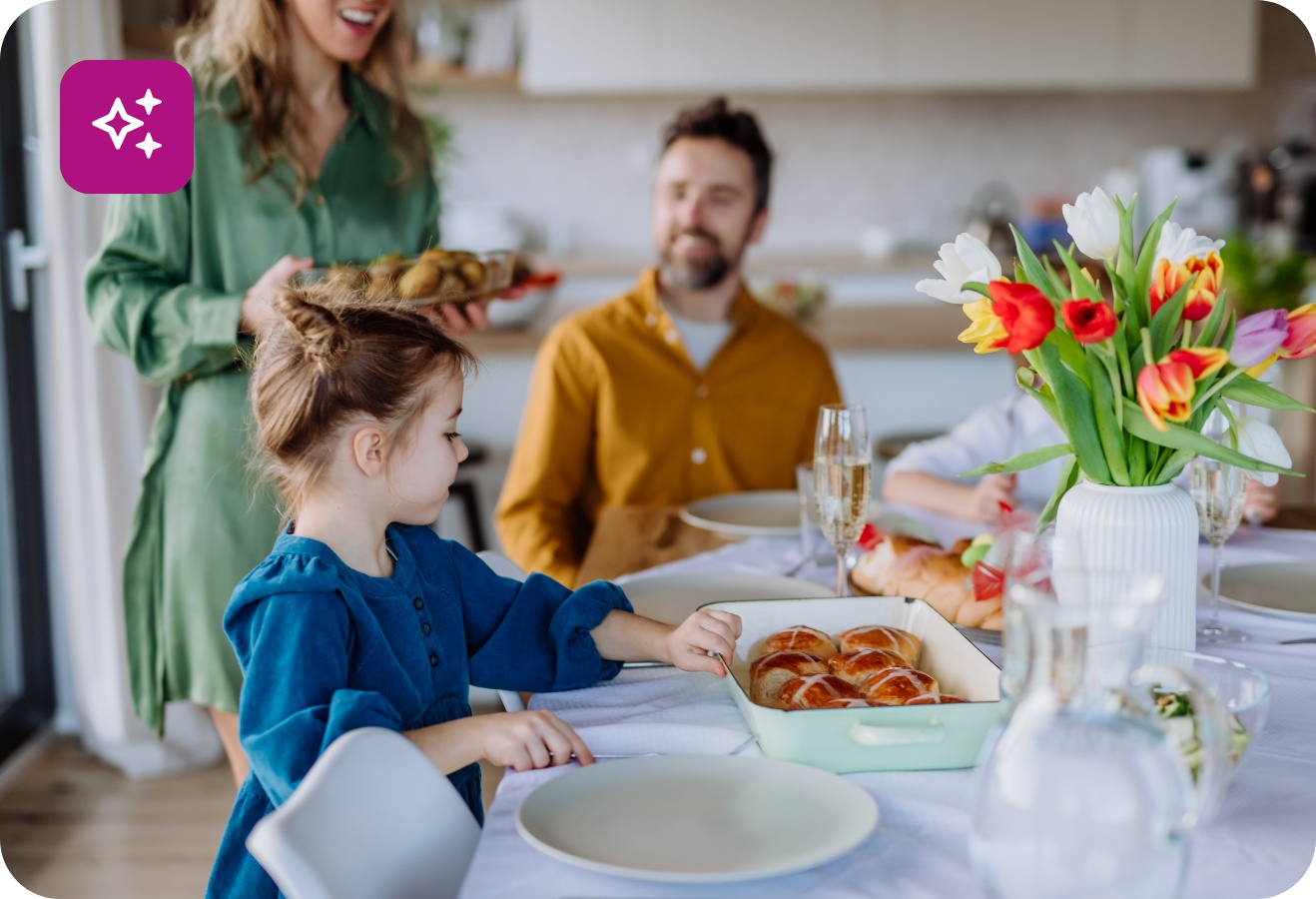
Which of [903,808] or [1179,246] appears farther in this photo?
[1179,246]

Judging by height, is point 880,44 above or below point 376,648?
above

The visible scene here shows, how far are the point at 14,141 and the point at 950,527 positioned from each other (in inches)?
90.4

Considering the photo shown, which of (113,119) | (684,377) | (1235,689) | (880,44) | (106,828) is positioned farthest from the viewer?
(880,44)

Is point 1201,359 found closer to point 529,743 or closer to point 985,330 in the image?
point 985,330

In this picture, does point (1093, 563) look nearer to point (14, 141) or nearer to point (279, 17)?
point (279, 17)

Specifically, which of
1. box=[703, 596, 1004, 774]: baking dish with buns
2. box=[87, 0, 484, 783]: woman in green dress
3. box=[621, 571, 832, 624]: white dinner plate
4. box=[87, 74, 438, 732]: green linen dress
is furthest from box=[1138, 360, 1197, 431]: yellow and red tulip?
box=[87, 74, 438, 732]: green linen dress

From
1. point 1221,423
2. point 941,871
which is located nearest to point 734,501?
point 1221,423

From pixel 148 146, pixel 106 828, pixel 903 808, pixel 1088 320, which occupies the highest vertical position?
pixel 148 146

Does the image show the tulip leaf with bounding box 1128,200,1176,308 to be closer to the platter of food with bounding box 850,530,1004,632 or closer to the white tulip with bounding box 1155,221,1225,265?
the white tulip with bounding box 1155,221,1225,265

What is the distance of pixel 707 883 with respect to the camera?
0.79 meters

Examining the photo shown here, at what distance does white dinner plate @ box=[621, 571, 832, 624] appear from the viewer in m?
1.39

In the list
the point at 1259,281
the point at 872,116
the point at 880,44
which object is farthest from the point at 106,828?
the point at 872,116

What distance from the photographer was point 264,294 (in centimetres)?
165

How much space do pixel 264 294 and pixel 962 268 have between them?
946 millimetres
